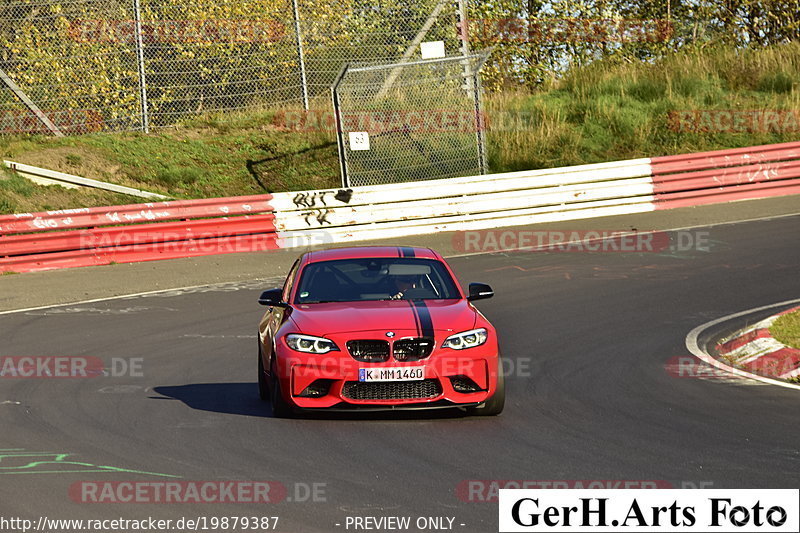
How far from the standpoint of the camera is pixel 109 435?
9484mm

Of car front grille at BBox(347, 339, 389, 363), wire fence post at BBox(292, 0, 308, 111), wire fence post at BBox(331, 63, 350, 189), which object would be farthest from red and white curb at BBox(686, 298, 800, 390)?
wire fence post at BBox(292, 0, 308, 111)

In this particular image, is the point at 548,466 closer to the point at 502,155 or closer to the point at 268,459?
the point at 268,459

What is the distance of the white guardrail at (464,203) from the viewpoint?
2309 cm

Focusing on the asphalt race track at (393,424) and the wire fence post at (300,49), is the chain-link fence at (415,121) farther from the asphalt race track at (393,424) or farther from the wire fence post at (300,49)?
the asphalt race track at (393,424)

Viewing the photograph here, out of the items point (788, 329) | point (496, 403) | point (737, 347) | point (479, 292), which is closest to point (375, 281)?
point (479, 292)

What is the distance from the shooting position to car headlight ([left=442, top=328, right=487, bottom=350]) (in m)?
9.85

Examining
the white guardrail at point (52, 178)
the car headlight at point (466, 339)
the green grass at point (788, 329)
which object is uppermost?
the white guardrail at point (52, 178)

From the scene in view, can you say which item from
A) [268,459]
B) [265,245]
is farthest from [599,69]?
[268,459]

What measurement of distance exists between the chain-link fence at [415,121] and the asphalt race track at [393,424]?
973 cm

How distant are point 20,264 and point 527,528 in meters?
16.0

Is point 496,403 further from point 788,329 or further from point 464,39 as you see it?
point 464,39

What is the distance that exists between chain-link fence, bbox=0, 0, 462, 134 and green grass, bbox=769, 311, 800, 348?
1447 centimetres

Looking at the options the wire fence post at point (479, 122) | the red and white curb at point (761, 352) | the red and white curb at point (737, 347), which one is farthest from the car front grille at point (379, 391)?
the wire fence post at point (479, 122)

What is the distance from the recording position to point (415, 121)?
1069 inches
